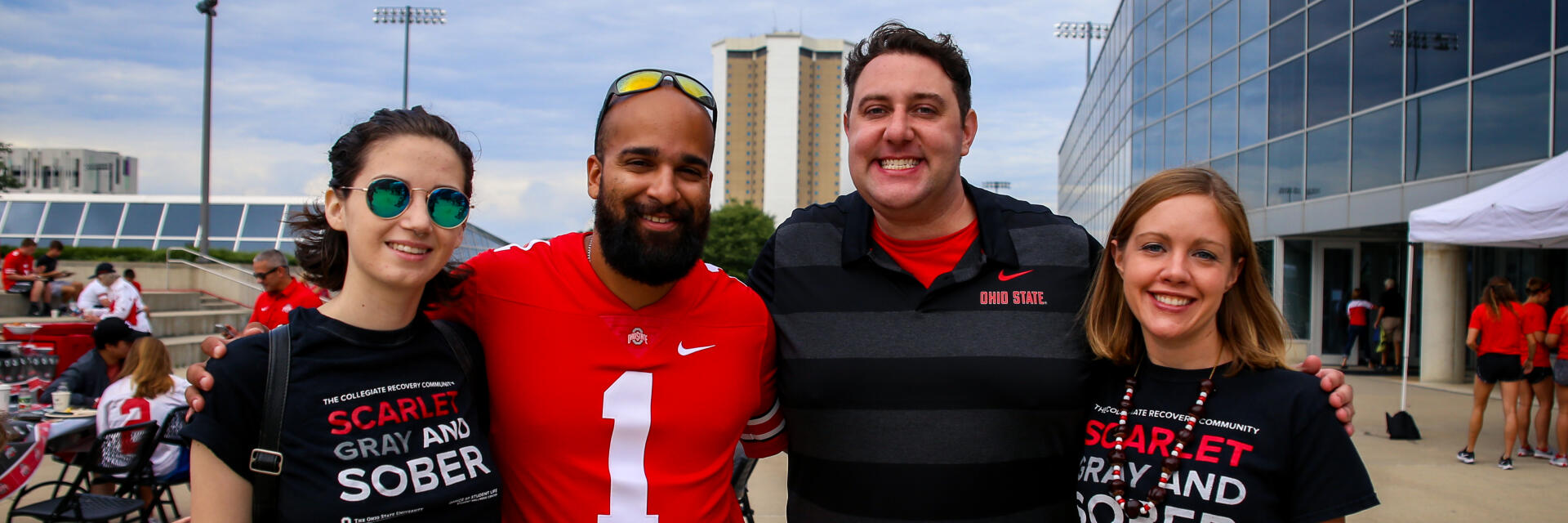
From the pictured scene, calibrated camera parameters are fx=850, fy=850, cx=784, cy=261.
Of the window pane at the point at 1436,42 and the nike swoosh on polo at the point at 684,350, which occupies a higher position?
the window pane at the point at 1436,42

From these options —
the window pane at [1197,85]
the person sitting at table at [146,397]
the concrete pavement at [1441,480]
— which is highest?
the window pane at [1197,85]

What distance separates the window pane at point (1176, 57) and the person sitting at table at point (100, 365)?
19512 millimetres

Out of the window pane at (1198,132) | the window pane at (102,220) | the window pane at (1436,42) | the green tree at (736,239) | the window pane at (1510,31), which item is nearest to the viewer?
the window pane at (1510,31)

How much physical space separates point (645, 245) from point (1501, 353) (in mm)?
9227

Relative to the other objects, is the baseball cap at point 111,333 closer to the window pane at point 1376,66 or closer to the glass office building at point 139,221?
the glass office building at point 139,221

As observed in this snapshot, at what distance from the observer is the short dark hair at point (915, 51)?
8.11ft

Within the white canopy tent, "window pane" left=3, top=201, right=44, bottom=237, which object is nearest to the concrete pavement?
the white canopy tent

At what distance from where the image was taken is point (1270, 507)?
A: 6.44ft

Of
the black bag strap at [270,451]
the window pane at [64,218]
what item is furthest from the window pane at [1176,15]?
the window pane at [64,218]

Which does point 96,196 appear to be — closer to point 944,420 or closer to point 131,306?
point 131,306

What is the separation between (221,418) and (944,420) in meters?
1.66

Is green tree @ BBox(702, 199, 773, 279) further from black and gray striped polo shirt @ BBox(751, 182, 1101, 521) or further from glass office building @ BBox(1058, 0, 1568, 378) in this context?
black and gray striped polo shirt @ BBox(751, 182, 1101, 521)

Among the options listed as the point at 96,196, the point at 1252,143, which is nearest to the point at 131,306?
the point at 96,196

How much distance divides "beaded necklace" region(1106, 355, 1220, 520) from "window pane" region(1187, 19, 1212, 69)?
60.3ft
